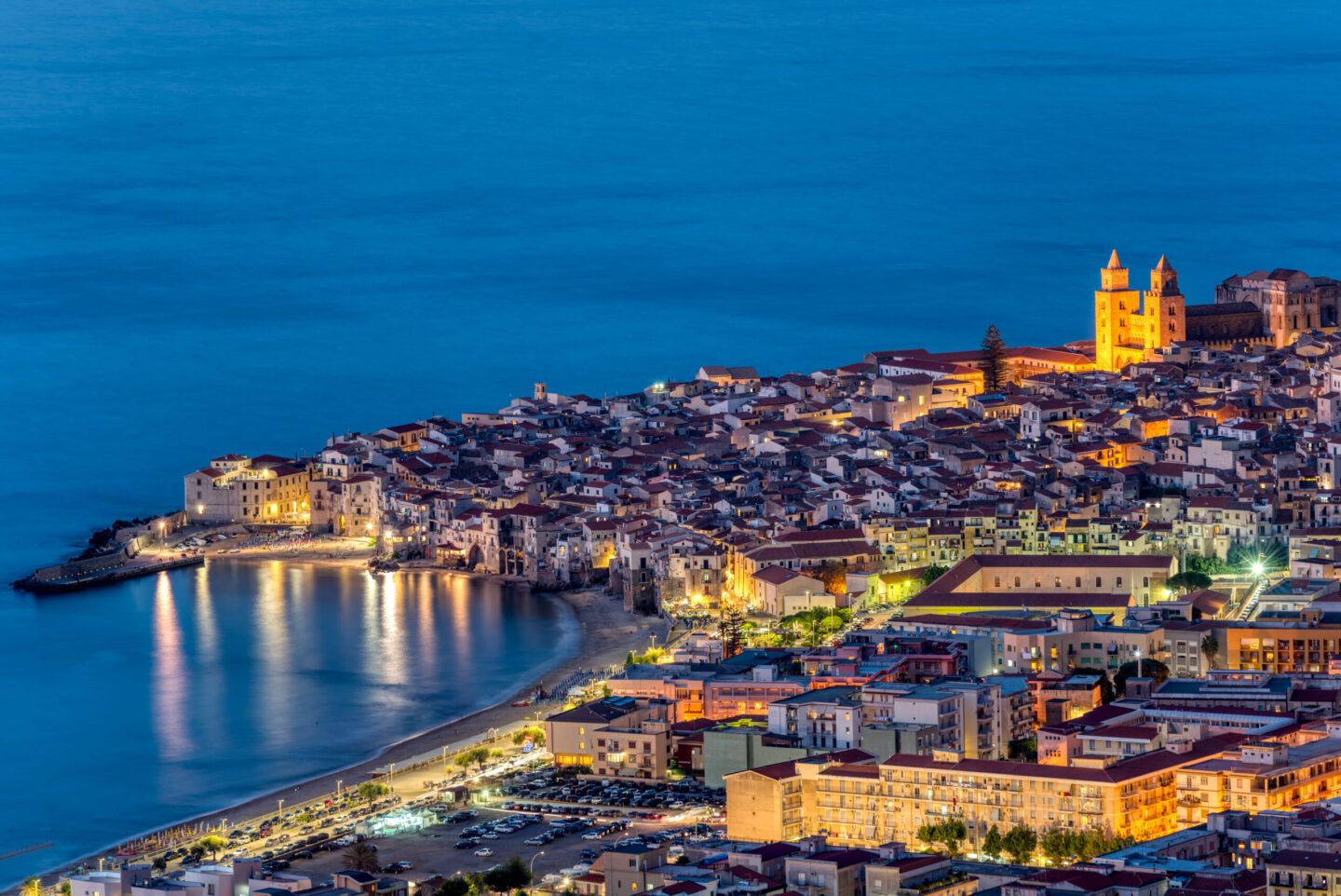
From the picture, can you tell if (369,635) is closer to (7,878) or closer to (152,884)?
(7,878)

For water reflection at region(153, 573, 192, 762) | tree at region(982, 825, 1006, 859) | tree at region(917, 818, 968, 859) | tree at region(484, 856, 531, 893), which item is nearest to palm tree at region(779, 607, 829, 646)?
water reflection at region(153, 573, 192, 762)

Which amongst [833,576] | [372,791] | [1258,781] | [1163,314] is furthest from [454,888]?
[1163,314]

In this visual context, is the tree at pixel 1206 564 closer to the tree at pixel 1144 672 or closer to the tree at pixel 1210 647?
the tree at pixel 1210 647

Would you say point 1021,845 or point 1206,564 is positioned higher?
point 1206,564

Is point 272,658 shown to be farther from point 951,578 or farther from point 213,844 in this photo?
point 213,844

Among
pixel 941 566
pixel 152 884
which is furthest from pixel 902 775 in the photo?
pixel 941 566

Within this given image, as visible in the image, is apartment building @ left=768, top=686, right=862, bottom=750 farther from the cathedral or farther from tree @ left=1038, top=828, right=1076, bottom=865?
the cathedral
